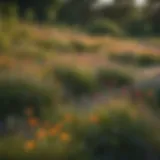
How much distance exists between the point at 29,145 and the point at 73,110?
3.81 feet

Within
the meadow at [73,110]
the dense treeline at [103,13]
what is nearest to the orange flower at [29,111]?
the meadow at [73,110]

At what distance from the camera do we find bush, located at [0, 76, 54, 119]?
19.0ft

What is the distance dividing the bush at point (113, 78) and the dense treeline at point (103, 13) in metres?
7.15

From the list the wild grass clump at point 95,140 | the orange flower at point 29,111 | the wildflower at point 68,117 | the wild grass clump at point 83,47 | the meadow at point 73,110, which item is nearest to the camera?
the wild grass clump at point 95,140

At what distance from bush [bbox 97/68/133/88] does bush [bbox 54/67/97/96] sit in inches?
9.3

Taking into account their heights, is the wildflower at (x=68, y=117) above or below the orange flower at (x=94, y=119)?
below

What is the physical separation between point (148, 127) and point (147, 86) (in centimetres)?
181

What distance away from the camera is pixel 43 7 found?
15578 millimetres

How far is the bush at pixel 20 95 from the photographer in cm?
580

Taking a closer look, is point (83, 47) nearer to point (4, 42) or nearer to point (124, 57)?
point (124, 57)

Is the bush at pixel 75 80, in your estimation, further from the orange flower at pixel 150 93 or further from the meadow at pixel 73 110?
the orange flower at pixel 150 93

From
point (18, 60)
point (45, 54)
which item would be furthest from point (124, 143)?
point (45, 54)

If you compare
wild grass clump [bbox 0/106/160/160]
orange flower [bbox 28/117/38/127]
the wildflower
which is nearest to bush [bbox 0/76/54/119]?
orange flower [bbox 28/117/38/127]

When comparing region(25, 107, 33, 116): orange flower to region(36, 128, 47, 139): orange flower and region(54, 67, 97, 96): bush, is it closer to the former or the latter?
region(36, 128, 47, 139): orange flower
